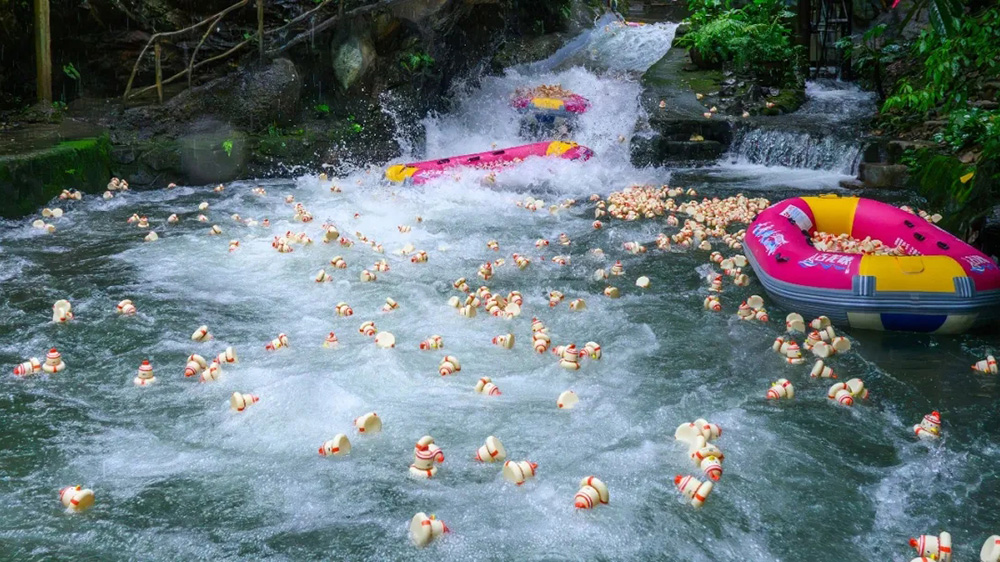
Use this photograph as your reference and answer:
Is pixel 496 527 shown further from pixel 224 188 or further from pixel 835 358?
Result: pixel 224 188

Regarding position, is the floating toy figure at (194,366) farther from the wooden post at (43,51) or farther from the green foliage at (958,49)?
the wooden post at (43,51)

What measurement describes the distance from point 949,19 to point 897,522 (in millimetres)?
1937

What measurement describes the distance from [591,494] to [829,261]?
3093 mm

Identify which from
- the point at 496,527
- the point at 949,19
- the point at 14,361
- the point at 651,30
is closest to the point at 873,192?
the point at 949,19

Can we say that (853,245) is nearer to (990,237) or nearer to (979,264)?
(990,237)

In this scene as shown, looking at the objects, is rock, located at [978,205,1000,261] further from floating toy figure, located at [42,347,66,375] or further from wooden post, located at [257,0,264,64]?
wooden post, located at [257,0,264,64]

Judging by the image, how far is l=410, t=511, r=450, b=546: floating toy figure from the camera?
2.94 metres

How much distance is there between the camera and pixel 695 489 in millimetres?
3246

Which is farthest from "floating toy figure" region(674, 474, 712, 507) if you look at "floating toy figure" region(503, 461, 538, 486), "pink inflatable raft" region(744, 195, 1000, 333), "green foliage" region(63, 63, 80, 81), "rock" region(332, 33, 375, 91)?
"green foliage" region(63, 63, 80, 81)

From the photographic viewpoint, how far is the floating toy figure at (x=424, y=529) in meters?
2.94

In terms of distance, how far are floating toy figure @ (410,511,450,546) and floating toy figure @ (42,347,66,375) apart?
2.65 metres

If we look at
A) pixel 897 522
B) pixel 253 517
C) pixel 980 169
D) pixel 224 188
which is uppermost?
pixel 980 169

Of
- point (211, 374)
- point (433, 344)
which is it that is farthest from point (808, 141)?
point (211, 374)

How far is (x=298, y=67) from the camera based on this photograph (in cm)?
1124
